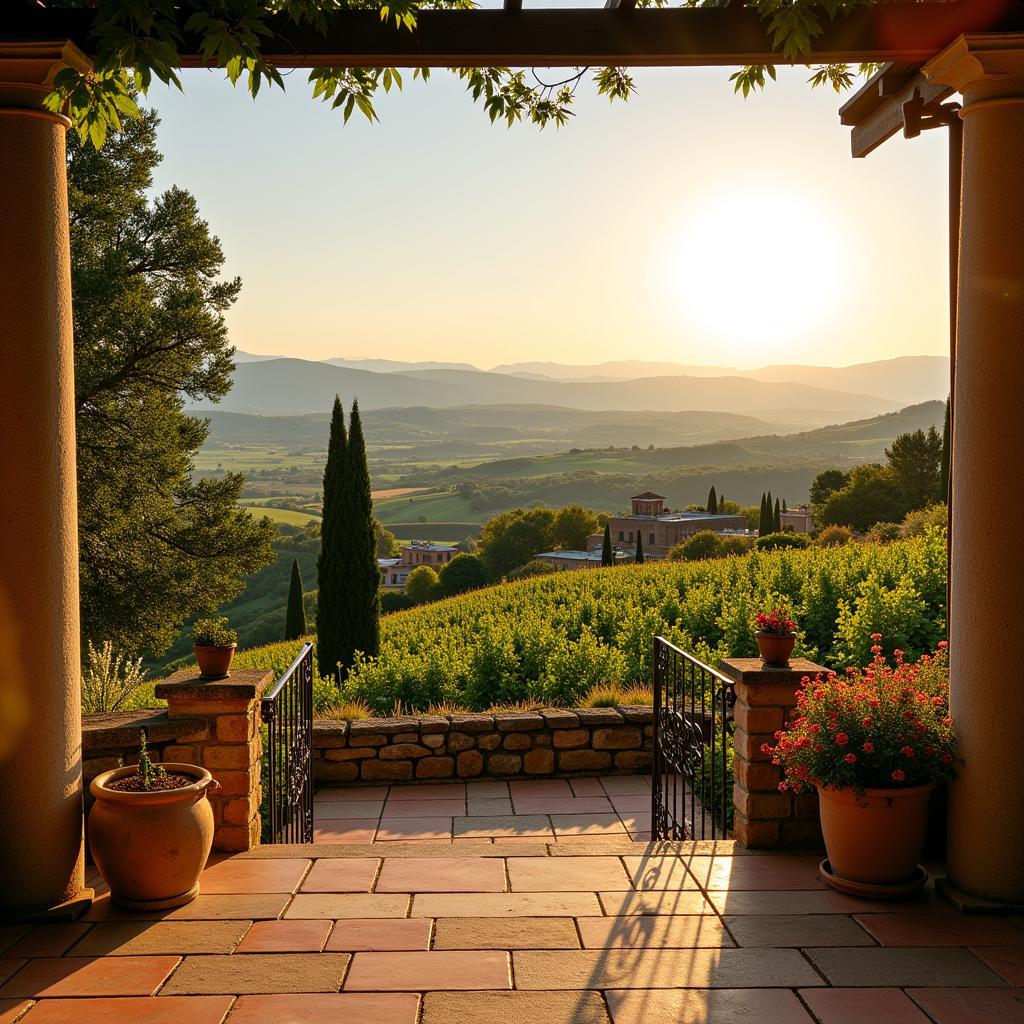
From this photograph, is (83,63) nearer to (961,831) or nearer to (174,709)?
(174,709)

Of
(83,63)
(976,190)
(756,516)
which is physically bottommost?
(756,516)

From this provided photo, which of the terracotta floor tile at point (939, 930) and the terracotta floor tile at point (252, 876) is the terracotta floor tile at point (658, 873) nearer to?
the terracotta floor tile at point (939, 930)

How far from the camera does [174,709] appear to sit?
4727 millimetres

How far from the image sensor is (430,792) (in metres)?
7.29

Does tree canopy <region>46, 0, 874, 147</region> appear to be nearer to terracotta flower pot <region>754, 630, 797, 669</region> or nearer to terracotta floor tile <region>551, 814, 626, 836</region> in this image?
terracotta flower pot <region>754, 630, 797, 669</region>

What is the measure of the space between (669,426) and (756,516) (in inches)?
4309

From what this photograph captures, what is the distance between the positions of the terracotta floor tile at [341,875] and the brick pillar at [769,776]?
1.79m

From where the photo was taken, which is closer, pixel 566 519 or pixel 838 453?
pixel 566 519

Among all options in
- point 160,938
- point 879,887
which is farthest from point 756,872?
point 160,938

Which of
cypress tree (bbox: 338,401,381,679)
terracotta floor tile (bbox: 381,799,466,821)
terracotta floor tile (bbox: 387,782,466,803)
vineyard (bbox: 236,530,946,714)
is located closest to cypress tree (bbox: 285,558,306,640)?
cypress tree (bbox: 338,401,381,679)

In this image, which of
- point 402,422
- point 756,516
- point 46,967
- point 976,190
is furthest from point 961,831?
point 402,422

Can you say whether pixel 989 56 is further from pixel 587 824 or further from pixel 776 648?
pixel 587 824

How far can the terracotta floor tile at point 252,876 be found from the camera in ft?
13.6

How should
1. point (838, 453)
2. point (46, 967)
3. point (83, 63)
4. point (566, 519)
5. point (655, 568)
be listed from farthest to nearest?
point (838, 453) < point (566, 519) < point (655, 568) < point (83, 63) < point (46, 967)
